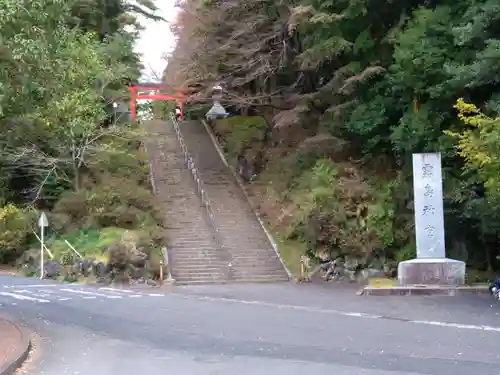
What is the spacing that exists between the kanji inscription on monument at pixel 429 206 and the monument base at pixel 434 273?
76 centimetres

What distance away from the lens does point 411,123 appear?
20.6 metres

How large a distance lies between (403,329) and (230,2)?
21005 millimetres

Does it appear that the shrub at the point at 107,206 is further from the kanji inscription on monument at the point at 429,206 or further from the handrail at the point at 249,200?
the kanji inscription on monument at the point at 429,206

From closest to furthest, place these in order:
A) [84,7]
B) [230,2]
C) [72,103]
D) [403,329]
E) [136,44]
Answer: [403,329], [72,103], [230,2], [84,7], [136,44]

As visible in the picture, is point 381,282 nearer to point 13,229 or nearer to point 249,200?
point 249,200

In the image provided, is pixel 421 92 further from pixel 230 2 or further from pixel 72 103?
pixel 72 103

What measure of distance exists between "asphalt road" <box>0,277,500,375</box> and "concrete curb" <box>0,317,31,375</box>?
0.21 metres

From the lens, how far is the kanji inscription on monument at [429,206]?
18219mm

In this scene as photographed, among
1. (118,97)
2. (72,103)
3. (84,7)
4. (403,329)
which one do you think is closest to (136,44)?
(84,7)

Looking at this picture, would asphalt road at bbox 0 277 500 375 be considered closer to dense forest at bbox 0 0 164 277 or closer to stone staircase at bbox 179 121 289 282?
stone staircase at bbox 179 121 289 282

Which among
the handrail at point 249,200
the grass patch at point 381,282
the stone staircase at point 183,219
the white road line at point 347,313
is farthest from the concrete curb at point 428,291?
the stone staircase at point 183,219

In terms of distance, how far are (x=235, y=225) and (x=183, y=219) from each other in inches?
94.7

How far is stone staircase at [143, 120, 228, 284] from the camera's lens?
22.2 m

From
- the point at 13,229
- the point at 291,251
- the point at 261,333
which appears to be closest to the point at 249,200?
the point at 291,251
